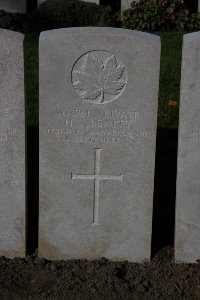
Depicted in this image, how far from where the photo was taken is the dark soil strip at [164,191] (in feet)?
16.4

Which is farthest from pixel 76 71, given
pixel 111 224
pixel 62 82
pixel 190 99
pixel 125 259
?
pixel 125 259

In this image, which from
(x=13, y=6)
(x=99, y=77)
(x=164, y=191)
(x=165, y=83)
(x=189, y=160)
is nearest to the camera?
(x=99, y=77)

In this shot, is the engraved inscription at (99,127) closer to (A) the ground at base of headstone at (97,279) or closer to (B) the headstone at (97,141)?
(B) the headstone at (97,141)

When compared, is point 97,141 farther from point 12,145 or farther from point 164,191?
point 164,191

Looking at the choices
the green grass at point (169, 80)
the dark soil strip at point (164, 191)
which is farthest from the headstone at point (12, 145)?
the green grass at point (169, 80)

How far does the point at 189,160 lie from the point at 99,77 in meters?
0.83

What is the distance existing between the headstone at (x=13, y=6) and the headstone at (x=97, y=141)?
688 cm

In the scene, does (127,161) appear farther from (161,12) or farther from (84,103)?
(161,12)

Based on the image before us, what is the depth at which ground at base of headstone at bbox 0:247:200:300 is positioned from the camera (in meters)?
4.32

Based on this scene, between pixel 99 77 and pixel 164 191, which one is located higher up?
pixel 99 77

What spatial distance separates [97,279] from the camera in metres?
4.45

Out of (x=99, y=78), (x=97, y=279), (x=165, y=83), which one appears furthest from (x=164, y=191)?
(x=165, y=83)

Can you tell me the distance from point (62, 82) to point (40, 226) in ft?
3.43

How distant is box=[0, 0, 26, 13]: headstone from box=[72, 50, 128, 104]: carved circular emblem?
Result: 22.6 ft
